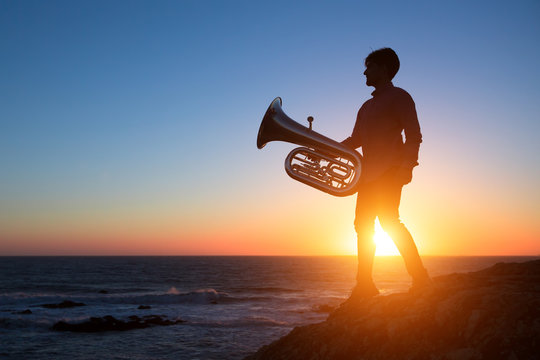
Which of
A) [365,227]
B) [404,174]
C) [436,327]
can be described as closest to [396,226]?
[365,227]

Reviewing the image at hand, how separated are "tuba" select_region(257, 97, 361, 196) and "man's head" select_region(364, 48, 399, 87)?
0.78 meters

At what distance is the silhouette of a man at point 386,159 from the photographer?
373 cm

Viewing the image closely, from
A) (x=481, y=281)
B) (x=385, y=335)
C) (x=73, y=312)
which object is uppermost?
(x=481, y=281)

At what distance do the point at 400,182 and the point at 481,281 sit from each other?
5.36 ft

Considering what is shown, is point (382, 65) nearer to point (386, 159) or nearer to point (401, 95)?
point (401, 95)

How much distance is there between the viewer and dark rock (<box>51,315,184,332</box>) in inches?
797

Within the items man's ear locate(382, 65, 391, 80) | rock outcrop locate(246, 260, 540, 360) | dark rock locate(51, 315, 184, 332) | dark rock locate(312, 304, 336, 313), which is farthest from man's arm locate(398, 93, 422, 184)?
dark rock locate(312, 304, 336, 313)

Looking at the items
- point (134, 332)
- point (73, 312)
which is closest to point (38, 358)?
point (134, 332)

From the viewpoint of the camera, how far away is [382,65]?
13.2ft

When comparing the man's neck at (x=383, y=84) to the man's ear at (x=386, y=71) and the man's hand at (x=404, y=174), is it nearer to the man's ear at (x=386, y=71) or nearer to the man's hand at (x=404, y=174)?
the man's ear at (x=386, y=71)

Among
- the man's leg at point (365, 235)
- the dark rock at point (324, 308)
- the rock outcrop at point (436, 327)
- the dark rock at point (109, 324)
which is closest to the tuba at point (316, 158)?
the man's leg at point (365, 235)

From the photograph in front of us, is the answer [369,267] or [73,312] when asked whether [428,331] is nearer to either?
[369,267]

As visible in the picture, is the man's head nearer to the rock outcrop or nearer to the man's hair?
the man's hair

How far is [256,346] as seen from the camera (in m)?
15.7
